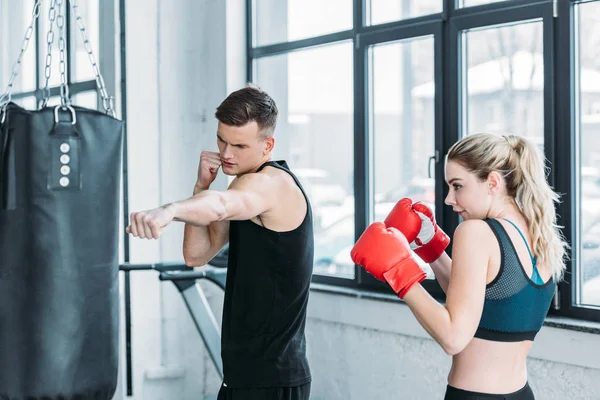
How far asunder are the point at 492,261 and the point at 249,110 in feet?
2.47

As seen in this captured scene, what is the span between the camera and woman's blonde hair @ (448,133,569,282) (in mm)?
1867

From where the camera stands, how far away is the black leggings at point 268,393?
6.87 ft

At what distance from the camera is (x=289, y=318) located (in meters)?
2.12

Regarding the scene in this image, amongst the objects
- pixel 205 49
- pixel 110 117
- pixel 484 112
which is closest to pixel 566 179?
pixel 484 112

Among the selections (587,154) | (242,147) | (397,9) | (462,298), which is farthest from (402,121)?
(462,298)

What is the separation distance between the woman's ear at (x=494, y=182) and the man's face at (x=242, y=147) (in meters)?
0.62

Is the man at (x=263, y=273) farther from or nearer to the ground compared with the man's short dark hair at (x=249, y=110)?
nearer to the ground

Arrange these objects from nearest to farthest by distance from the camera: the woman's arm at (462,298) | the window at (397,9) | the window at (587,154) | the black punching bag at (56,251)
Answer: the woman's arm at (462,298) < the black punching bag at (56,251) < the window at (587,154) < the window at (397,9)

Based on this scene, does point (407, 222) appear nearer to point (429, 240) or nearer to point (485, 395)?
point (429, 240)

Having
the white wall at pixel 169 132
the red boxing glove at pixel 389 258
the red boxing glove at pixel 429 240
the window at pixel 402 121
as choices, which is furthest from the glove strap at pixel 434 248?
the white wall at pixel 169 132

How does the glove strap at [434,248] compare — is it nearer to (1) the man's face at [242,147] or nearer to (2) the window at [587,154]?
(1) the man's face at [242,147]

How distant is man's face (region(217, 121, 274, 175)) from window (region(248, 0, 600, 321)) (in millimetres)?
1377

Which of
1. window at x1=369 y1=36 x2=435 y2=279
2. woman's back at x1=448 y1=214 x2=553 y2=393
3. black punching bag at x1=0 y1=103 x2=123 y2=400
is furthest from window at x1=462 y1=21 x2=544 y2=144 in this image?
black punching bag at x1=0 y1=103 x2=123 y2=400

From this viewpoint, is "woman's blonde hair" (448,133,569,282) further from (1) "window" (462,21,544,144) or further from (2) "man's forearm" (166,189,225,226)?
(1) "window" (462,21,544,144)
